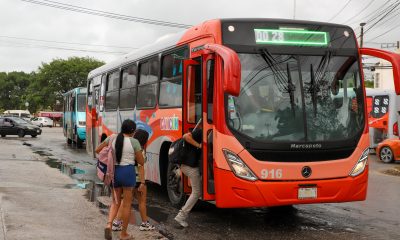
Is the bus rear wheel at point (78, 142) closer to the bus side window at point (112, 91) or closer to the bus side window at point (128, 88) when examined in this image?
the bus side window at point (112, 91)

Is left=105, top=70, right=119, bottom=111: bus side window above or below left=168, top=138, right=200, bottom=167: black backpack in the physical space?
above

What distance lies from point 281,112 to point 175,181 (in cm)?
274

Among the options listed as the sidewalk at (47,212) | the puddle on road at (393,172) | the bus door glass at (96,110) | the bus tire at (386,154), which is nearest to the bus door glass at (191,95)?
the sidewalk at (47,212)

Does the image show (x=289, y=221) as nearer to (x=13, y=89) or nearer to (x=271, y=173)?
(x=271, y=173)

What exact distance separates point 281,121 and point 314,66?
3.21 feet

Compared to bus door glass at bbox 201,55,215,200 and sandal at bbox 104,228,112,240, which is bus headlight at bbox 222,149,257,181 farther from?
sandal at bbox 104,228,112,240

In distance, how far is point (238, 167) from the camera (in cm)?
659

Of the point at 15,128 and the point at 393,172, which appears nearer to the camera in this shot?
the point at 393,172

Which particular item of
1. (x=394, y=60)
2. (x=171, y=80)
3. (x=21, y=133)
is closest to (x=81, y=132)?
(x=21, y=133)

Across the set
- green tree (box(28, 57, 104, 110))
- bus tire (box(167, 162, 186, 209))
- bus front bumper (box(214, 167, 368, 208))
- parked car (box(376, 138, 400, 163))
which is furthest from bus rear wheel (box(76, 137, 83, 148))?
green tree (box(28, 57, 104, 110))

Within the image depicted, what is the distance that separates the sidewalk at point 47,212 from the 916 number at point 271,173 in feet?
5.34

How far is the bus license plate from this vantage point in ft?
22.1

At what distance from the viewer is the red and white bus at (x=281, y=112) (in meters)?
6.62

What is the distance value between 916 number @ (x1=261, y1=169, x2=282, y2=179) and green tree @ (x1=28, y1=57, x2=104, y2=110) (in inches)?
2727
